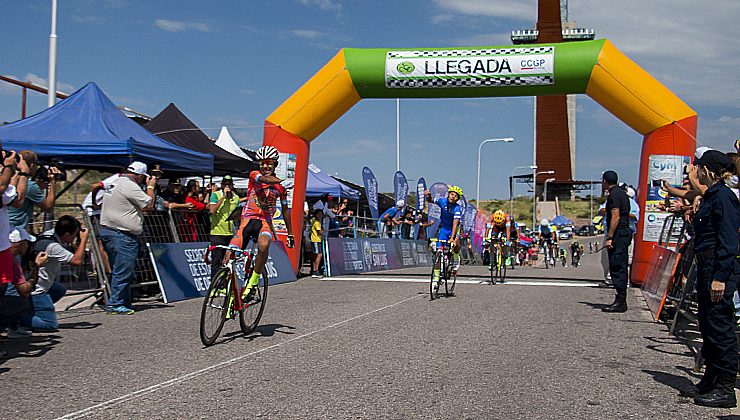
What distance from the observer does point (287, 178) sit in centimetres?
1795

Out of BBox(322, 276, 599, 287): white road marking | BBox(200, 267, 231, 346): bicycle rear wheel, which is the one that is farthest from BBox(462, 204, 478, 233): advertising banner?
BBox(200, 267, 231, 346): bicycle rear wheel

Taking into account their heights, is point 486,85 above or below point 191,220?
above

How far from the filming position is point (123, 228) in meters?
10.5

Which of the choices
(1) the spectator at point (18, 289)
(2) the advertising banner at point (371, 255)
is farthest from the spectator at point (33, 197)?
(2) the advertising banner at point (371, 255)

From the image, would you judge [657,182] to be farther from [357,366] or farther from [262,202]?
[357,366]

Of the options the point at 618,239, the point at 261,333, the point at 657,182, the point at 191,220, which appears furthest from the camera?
the point at 657,182

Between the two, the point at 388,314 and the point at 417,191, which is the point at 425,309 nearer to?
the point at 388,314

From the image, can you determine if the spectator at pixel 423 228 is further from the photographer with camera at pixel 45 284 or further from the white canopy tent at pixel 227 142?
the photographer with camera at pixel 45 284

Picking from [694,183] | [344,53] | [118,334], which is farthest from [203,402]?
[344,53]

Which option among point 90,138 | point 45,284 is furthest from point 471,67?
point 45,284

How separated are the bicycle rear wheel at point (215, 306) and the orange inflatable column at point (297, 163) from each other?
384 inches

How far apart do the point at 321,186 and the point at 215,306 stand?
60.4 feet

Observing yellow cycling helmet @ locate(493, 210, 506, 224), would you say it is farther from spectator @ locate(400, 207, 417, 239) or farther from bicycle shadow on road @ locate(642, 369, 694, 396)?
bicycle shadow on road @ locate(642, 369, 694, 396)

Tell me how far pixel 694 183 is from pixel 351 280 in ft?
37.3
